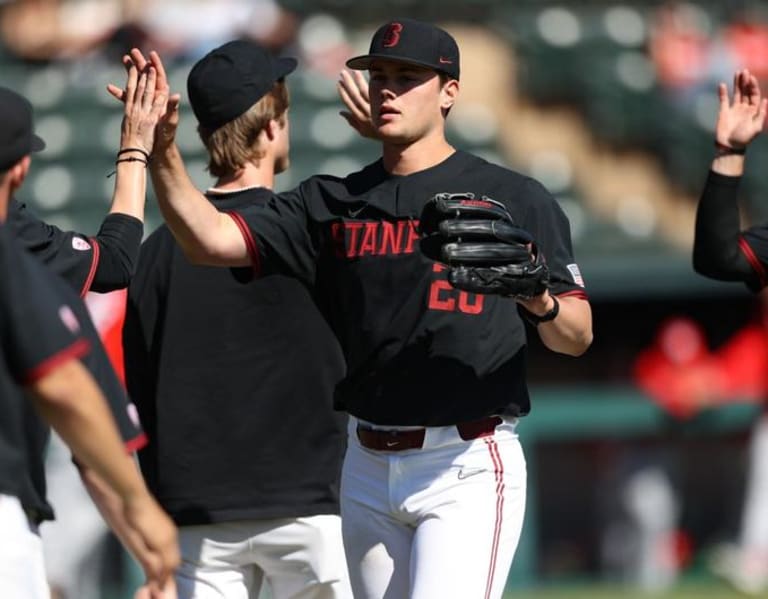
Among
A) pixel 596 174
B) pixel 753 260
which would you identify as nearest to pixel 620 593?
pixel 596 174

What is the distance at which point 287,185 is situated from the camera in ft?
32.9

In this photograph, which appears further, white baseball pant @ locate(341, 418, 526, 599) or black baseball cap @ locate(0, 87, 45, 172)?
white baseball pant @ locate(341, 418, 526, 599)

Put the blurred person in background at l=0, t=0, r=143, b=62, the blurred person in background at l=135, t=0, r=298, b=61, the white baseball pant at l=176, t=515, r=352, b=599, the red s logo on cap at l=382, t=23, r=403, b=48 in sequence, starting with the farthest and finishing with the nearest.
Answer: the blurred person in background at l=0, t=0, r=143, b=62, the blurred person in background at l=135, t=0, r=298, b=61, the white baseball pant at l=176, t=515, r=352, b=599, the red s logo on cap at l=382, t=23, r=403, b=48

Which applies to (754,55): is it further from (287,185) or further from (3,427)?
(3,427)

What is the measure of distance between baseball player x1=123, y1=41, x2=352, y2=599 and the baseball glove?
63 cm

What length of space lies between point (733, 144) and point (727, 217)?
0.70 feet

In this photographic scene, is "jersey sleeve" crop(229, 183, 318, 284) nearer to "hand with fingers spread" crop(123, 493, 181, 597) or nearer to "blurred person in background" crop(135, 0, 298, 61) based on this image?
"hand with fingers spread" crop(123, 493, 181, 597)

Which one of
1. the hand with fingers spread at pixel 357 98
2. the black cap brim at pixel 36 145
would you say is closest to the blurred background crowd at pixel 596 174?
the hand with fingers spread at pixel 357 98

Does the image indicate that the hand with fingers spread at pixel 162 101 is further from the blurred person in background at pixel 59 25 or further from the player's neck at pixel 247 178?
the blurred person in background at pixel 59 25

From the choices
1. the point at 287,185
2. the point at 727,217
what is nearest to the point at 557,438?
the point at 287,185

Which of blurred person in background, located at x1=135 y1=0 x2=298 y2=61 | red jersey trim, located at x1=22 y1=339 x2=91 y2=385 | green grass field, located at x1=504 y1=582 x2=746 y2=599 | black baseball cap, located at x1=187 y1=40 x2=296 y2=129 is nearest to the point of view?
red jersey trim, located at x1=22 y1=339 x2=91 y2=385

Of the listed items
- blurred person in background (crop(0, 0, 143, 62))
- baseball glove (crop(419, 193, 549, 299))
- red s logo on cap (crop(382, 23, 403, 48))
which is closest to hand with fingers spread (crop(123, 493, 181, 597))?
baseball glove (crop(419, 193, 549, 299))

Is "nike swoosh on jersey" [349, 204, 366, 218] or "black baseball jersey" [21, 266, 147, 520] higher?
"black baseball jersey" [21, 266, 147, 520]

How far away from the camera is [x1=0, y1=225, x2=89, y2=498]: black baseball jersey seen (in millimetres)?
2871
